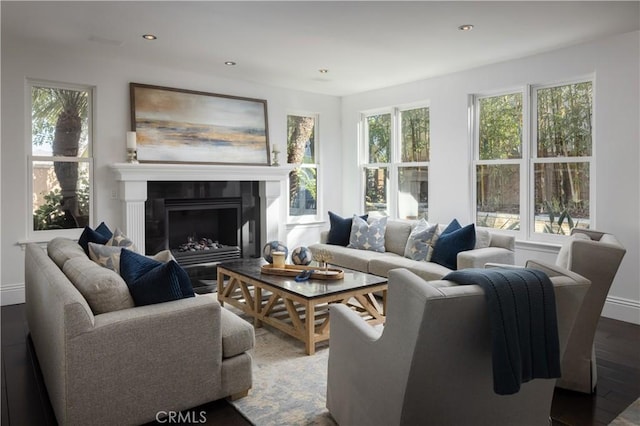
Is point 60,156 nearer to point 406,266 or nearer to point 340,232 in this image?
point 340,232

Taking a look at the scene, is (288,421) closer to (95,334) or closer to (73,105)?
(95,334)

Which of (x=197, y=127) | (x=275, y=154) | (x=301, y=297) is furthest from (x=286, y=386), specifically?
(x=275, y=154)

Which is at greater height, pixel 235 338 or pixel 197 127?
pixel 197 127

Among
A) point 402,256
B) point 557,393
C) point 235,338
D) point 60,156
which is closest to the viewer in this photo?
point 235,338

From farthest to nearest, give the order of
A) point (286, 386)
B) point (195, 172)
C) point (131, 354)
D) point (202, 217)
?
point (202, 217), point (195, 172), point (286, 386), point (131, 354)

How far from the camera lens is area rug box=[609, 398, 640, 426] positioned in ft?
7.73

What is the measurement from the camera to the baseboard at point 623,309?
405cm

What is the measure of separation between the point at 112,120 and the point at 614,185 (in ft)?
16.6

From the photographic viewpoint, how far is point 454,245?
14.8 ft

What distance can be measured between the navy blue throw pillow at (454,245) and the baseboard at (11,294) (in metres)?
4.12

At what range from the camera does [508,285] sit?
63.5 inches

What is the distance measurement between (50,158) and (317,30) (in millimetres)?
3017

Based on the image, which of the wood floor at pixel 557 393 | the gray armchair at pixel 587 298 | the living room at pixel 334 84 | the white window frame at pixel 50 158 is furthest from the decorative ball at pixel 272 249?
the gray armchair at pixel 587 298

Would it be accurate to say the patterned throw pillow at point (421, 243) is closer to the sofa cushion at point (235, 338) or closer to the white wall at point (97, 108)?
the white wall at point (97, 108)
